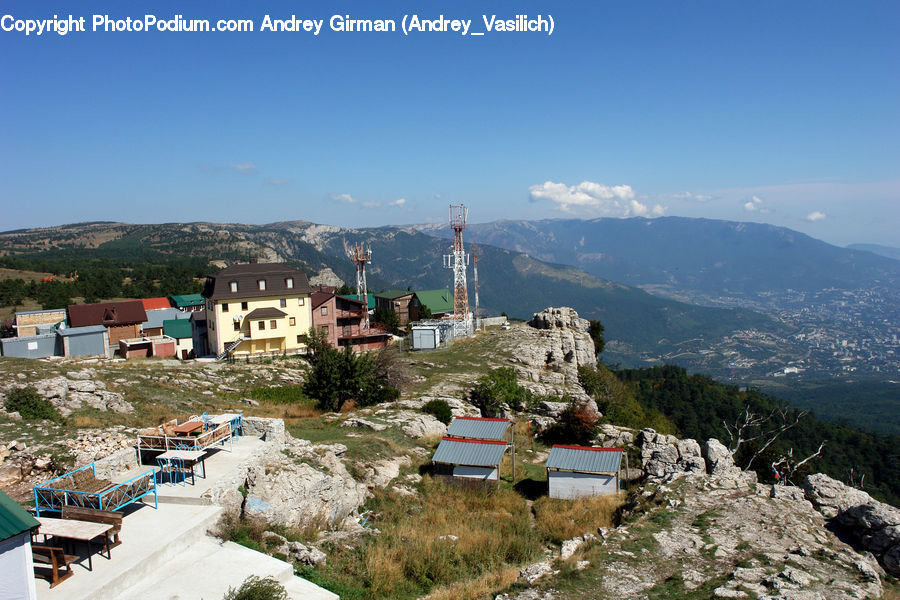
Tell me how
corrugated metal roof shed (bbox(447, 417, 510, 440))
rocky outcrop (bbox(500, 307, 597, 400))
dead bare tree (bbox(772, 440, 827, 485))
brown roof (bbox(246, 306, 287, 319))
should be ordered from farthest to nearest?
1. brown roof (bbox(246, 306, 287, 319))
2. rocky outcrop (bbox(500, 307, 597, 400))
3. corrugated metal roof shed (bbox(447, 417, 510, 440))
4. dead bare tree (bbox(772, 440, 827, 485))

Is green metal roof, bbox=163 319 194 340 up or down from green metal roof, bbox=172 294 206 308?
down

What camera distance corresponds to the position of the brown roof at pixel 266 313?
43.5 meters

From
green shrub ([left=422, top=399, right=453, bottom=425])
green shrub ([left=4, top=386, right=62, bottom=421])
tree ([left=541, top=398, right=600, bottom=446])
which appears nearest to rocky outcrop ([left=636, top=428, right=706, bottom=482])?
tree ([left=541, top=398, right=600, bottom=446])

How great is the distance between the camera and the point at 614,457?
20.2 meters

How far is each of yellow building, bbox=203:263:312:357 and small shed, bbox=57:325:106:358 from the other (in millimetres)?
7867

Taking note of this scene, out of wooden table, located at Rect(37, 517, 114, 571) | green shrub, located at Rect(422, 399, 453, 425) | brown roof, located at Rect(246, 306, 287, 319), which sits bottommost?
green shrub, located at Rect(422, 399, 453, 425)

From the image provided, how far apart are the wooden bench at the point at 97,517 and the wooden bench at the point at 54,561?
66 cm

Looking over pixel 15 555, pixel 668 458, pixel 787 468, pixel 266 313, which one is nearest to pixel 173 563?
pixel 15 555

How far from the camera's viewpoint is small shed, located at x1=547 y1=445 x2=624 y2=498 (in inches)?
777

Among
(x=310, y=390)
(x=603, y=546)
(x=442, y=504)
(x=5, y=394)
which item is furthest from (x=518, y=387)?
(x=5, y=394)

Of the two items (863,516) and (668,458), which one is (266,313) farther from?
(863,516)

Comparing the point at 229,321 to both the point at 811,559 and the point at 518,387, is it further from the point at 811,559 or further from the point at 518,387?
the point at 811,559

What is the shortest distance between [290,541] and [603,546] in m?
7.88

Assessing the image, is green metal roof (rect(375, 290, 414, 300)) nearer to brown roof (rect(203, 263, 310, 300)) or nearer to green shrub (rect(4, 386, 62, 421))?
brown roof (rect(203, 263, 310, 300))
